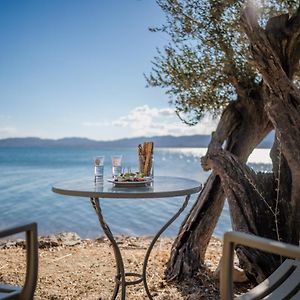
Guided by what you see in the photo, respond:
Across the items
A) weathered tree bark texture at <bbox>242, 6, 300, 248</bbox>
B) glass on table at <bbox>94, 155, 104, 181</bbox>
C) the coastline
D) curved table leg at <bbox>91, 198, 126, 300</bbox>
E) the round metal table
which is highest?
weathered tree bark texture at <bbox>242, 6, 300, 248</bbox>

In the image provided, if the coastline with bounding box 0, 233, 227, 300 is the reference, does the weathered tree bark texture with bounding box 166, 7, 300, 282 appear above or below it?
above

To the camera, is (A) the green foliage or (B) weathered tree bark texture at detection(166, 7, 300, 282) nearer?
(B) weathered tree bark texture at detection(166, 7, 300, 282)

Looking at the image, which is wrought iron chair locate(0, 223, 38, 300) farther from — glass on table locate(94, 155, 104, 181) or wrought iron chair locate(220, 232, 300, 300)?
glass on table locate(94, 155, 104, 181)

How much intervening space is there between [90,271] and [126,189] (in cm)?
185

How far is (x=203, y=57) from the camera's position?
4148mm

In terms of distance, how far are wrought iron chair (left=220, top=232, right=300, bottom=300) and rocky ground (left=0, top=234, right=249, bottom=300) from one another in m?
1.40

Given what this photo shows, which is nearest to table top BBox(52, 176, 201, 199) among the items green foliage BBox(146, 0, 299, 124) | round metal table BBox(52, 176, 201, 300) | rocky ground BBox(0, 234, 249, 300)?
round metal table BBox(52, 176, 201, 300)

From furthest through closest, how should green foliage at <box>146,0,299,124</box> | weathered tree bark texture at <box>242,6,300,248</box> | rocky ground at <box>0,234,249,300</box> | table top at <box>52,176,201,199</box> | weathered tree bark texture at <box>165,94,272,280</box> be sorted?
green foliage at <box>146,0,299,124</box> < weathered tree bark texture at <box>165,94,272,280</box> < rocky ground at <box>0,234,249,300</box> < weathered tree bark texture at <box>242,6,300,248</box> < table top at <box>52,176,201,199</box>

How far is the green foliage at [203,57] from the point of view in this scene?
3.93m

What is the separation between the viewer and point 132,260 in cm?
439

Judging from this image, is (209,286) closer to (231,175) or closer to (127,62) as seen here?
(231,175)

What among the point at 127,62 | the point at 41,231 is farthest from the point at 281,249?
the point at 127,62

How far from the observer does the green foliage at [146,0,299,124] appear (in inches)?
155

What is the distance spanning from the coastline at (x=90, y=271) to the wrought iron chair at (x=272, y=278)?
142 centimetres
